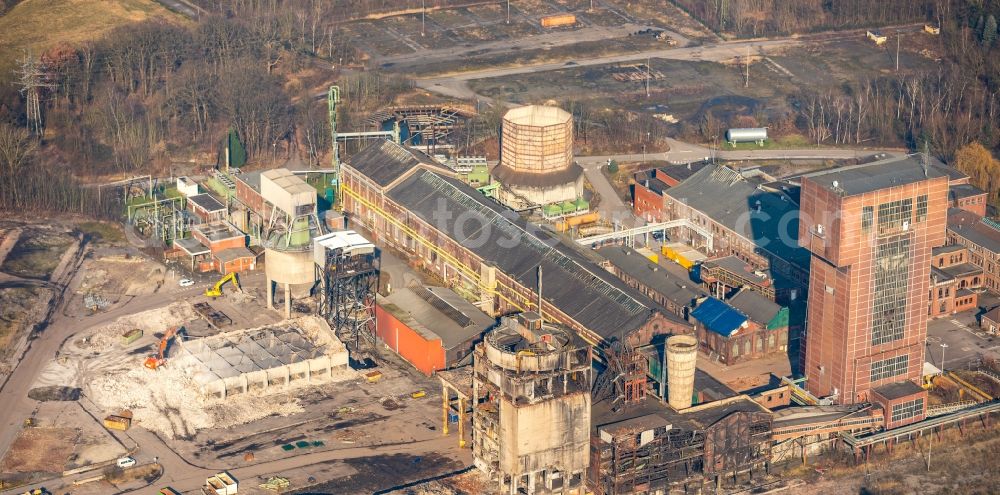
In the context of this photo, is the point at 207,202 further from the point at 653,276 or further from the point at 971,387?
the point at 971,387

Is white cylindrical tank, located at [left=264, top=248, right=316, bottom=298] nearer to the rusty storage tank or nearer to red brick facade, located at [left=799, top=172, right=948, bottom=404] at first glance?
the rusty storage tank

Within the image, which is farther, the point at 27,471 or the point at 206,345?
the point at 206,345

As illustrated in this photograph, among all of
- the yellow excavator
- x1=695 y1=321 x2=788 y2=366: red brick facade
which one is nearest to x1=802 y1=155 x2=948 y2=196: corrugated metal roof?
x1=695 y1=321 x2=788 y2=366: red brick facade

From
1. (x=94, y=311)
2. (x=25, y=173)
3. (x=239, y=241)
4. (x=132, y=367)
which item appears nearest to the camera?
(x=132, y=367)

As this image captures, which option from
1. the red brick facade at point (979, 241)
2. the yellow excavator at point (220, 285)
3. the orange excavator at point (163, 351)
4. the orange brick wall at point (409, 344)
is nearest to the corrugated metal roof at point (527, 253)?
the orange brick wall at point (409, 344)

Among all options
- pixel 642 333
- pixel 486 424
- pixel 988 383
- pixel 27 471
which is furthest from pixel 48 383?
pixel 988 383

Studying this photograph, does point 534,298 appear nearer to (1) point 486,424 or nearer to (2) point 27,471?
(1) point 486,424

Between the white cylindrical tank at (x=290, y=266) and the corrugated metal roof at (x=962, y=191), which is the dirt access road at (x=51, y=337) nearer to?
the white cylindrical tank at (x=290, y=266)
